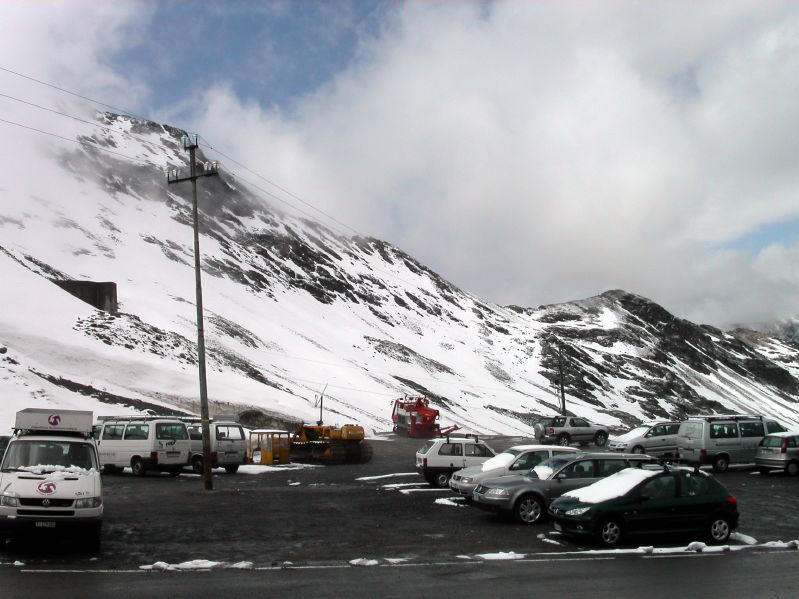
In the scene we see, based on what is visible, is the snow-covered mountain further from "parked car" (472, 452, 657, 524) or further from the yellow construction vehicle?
"parked car" (472, 452, 657, 524)

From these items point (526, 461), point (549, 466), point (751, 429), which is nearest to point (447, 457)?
point (526, 461)

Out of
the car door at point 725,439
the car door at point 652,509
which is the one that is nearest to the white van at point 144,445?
the car door at point 652,509

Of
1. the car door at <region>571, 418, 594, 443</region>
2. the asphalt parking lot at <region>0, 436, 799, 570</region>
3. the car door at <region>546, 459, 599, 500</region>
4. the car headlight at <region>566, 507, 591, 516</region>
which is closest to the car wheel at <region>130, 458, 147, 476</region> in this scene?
the asphalt parking lot at <region>0, 436, 799, 570</region>

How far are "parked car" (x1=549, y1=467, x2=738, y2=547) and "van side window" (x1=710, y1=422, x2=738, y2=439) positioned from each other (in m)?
15.2

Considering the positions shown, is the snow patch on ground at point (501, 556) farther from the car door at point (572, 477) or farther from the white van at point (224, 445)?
the white van at point (224, 445)

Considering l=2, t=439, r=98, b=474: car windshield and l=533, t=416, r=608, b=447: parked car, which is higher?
l=2, t=439, r=98, b=474: car windshield

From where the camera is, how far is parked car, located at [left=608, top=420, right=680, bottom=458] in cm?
3209

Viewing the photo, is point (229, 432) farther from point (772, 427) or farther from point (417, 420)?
point (417, 420)

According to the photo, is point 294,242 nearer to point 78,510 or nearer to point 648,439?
point 648,439

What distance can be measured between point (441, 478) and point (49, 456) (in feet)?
43.8

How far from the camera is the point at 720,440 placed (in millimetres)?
28984

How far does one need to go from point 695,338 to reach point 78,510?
193m

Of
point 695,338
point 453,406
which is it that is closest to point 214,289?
point 453,406

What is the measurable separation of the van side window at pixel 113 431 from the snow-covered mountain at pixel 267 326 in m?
11.3
